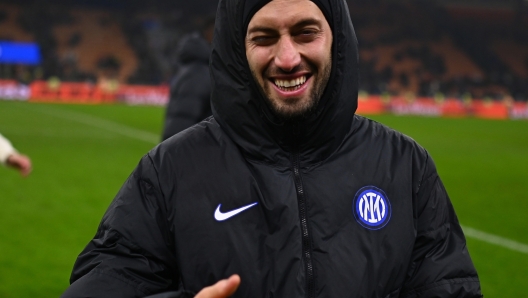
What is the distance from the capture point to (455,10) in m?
44.4

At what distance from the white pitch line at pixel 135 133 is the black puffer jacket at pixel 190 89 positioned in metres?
3.38

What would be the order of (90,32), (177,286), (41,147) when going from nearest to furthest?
(177,286), (41,147), (90,32)

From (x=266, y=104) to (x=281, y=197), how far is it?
0.82 ft

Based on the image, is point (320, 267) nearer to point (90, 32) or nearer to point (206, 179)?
point (206, 179)

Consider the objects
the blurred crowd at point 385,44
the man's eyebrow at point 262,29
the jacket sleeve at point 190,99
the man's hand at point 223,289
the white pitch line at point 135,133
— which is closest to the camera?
the man's hand at point 223,289

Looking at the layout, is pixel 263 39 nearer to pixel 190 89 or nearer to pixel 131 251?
pixel 131 251

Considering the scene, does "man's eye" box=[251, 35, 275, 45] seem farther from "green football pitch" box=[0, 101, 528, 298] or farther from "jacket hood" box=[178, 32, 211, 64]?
"green football pitch" box=[0, 101, 528, 298]

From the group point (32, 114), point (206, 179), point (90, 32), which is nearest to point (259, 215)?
point (206, 179)

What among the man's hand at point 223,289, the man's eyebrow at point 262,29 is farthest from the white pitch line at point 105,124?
the man's hand at point 223,289

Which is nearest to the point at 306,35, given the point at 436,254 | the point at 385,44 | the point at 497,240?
the point at 436,254

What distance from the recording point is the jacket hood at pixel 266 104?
1.95 m

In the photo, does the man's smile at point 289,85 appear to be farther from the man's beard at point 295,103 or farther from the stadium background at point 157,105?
the stadium background at point 157,105

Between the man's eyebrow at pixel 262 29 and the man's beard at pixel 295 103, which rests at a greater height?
the man's eyebrow at pixel 262 29

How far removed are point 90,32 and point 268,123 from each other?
3961 centimetres
